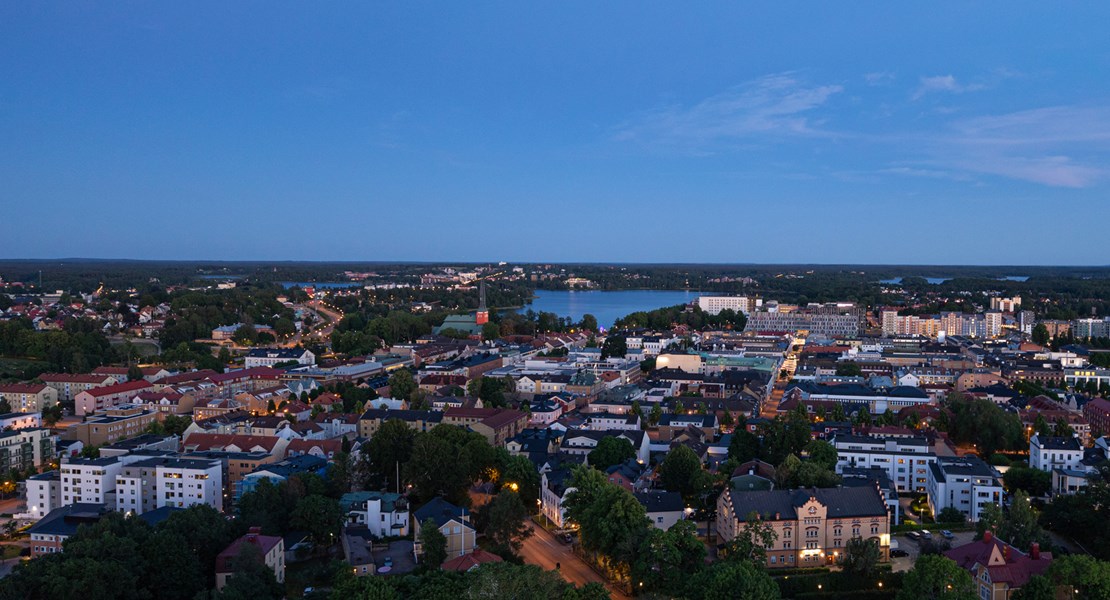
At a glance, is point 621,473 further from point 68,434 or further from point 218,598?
point 68,434

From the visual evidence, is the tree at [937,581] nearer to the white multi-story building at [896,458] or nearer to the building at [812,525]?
the building at [812,525]

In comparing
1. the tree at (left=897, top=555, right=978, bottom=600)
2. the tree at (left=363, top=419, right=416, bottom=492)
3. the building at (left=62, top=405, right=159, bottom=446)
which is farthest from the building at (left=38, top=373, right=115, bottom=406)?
the tree at (left=897, top=555, right=978, bottom=600)

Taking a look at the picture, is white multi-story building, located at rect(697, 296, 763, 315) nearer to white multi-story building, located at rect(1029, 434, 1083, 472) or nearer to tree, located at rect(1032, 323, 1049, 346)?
tree, located at rect(1032, 323, 1049, 346)

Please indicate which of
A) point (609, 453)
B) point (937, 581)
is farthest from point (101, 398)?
point (937, 581)

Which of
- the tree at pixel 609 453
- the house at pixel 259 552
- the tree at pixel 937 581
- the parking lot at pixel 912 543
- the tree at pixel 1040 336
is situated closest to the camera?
the tree at pixel 937 581

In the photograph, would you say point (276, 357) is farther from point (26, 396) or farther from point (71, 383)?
point (26, 396)

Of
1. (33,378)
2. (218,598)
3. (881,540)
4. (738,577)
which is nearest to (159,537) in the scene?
(218,598)

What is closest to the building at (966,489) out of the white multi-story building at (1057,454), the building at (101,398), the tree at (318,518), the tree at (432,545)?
the white multi-story building at (1057,454)
